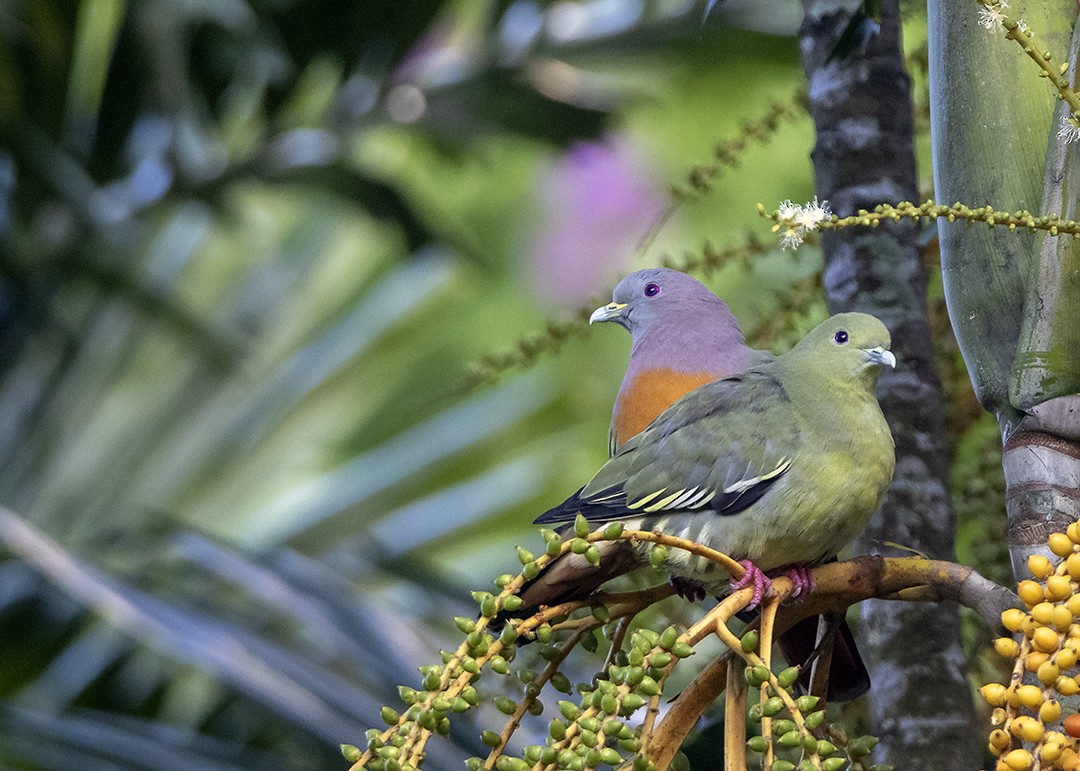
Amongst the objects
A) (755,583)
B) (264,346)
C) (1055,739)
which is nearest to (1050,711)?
(1055,739)

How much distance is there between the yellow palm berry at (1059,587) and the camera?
53cm

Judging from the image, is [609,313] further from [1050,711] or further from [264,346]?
[264,346]

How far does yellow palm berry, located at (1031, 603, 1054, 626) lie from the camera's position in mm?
530

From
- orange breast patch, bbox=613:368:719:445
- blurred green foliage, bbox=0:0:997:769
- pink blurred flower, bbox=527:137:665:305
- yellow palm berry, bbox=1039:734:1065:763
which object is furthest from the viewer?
pink blurred flower, bbox=527:137:665:305

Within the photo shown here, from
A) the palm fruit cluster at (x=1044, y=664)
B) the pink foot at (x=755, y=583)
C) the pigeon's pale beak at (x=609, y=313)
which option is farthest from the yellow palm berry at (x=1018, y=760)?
the pigeon's pale beak at (x=609, y=313)

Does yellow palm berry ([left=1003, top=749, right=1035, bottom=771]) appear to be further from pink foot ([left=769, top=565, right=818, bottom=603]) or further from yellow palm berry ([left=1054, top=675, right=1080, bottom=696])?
pink foot ([left=769, top=565, right=818, bottom=603])

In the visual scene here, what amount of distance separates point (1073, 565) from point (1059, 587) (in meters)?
0.01

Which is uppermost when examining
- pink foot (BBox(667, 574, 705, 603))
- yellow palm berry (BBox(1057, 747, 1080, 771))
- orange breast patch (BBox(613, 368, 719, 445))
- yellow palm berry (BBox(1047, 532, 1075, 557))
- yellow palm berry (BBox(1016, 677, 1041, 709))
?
orange breast patch (BBox(613, 368, 719, 445))

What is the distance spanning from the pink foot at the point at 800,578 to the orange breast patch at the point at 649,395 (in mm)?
166

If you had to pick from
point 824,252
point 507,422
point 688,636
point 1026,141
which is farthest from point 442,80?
point 688,636

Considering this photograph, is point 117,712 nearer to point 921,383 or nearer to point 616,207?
point 921,383

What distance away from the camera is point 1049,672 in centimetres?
52

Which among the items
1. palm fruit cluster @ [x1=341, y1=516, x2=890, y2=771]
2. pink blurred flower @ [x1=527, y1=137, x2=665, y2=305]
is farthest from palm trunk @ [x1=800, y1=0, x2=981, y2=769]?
pink blurred flower @ [x1=527, y1=137, x2=665, y2=305]

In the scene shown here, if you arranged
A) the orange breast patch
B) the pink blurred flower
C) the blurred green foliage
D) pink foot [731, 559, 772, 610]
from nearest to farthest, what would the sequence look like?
pink foot [731, 559, 772, 610], the orange breast patch, the blurred green foliage, the pink blurred flower
